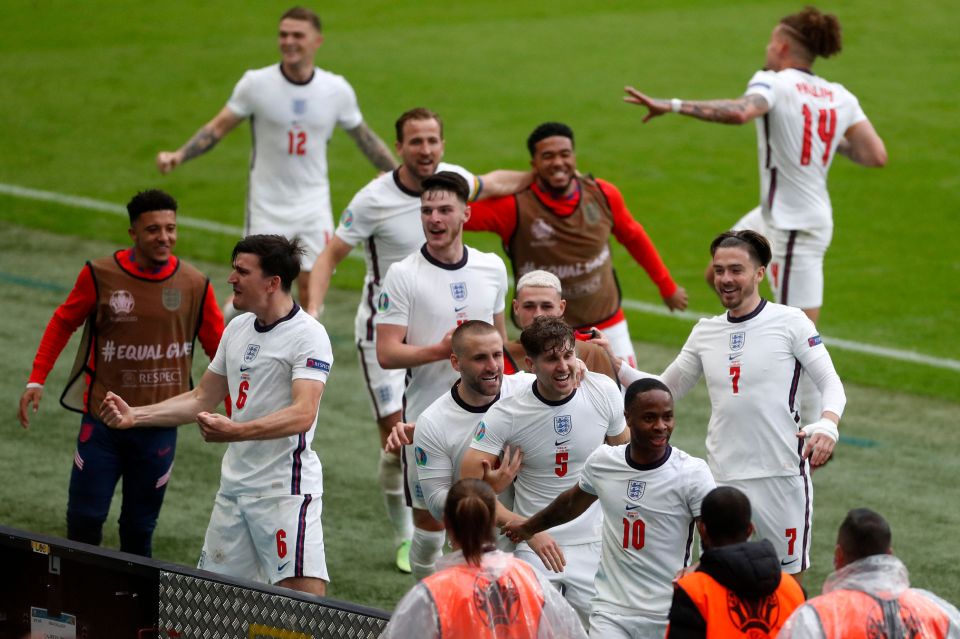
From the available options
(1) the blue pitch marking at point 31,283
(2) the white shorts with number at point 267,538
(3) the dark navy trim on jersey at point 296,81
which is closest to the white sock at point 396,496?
(2) the white shorts with number at point 267,538

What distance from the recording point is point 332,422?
11.2 metres

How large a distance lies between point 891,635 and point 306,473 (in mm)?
2968

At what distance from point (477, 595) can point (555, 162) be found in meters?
4.04

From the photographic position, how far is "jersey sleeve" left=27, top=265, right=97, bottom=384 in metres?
7.67

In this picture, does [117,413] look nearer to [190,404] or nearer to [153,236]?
[190,404]

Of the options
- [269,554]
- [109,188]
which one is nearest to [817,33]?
[269,554]

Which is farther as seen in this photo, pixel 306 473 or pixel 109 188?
pixel 109 188

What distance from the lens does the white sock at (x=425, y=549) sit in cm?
771

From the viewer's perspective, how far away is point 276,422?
641 centimetres

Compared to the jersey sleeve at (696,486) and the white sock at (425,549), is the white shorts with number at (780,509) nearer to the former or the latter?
the jersey sleeve at (696,486)

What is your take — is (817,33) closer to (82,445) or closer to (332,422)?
(332,422)

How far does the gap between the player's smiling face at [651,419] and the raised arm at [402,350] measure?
1755mm

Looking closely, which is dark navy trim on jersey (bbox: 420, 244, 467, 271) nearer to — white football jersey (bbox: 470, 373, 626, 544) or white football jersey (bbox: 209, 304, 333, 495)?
white football jersey (bbox: 209, 304, 333, 495)

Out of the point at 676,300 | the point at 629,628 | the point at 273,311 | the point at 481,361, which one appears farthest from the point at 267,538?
the point at 676,300
